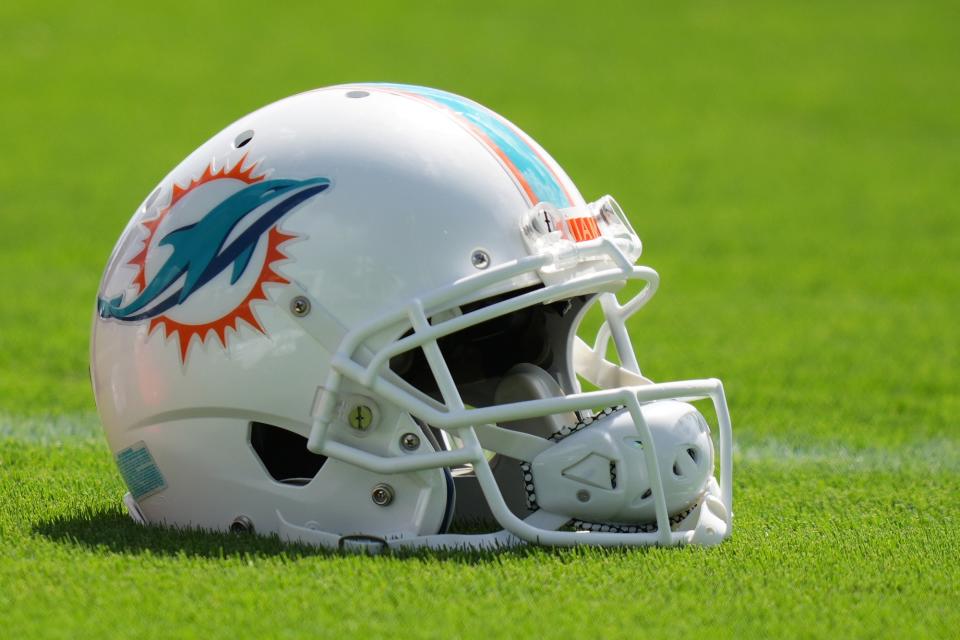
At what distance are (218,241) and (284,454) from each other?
2.09 feet

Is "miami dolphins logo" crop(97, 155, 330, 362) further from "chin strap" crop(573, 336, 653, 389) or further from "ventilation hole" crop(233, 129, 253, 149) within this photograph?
"chin strap" crop(573, 336, 653, 389)

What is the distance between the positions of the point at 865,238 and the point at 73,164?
7137 mm

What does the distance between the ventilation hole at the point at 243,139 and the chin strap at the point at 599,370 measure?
3.57ft

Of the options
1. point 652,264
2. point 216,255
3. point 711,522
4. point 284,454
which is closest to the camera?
point 216,255

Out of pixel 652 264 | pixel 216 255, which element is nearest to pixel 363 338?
pixel 216 255

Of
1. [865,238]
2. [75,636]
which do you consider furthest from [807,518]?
[865,238]

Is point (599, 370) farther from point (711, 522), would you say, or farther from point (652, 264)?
point (652, 264)

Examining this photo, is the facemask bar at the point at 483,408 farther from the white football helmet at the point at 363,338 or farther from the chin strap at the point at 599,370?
the chin strap at the point at 599,370

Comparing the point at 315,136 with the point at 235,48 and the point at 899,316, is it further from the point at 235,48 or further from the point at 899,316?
the point at 235,48

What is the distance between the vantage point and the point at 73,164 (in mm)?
13188

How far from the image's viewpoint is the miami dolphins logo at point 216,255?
3443 mm

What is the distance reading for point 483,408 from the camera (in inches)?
133

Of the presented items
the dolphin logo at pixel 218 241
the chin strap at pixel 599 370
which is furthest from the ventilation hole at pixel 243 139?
the chin strap at pixel 599 370

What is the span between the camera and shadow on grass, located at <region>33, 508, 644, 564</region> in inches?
134
